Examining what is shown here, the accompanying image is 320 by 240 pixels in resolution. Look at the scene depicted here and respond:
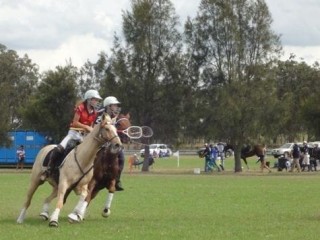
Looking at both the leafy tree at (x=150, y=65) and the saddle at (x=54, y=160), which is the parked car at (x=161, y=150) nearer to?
the leafy tree at (x=150, y=65)

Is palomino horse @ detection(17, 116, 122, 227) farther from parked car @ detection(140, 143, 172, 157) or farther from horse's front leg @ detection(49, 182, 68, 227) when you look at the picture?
parked car @ detection(140, 143, 172, 157)

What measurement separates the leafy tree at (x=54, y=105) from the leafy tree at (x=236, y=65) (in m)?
11.0

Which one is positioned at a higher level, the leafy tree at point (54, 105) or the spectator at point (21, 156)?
the leafy tree at point (54, 105)

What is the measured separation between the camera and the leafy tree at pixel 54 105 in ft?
204

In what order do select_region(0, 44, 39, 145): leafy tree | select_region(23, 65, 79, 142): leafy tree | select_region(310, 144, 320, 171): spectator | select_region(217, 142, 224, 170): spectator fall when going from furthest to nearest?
select_region(0, 44, 39, 145): leafy tree, select_region(23, 65, 79, 142): leafy tree, select_region(217, 142, 224, 170): spectator, select_region(310, 144, 320, 171): spectator

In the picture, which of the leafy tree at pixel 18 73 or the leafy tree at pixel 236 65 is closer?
the leafy tree at pixel 236 65

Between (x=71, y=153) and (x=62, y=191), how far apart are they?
3.06 ft

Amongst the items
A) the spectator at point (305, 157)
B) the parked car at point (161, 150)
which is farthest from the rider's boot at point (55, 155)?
the parked car at point (161, 150)

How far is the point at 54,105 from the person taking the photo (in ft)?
207

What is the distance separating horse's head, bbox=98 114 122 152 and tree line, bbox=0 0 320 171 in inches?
1701

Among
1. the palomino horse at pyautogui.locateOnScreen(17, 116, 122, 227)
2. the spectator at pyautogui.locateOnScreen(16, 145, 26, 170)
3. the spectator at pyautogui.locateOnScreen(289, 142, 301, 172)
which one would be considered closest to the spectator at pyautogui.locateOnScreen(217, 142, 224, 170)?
the spectator at pyautogui.locateOnScreen(289, 142, 301, 172)

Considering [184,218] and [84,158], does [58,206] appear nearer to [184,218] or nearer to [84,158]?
[84,158]

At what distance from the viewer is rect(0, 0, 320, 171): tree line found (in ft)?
198

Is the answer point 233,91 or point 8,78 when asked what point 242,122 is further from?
point 8,78
